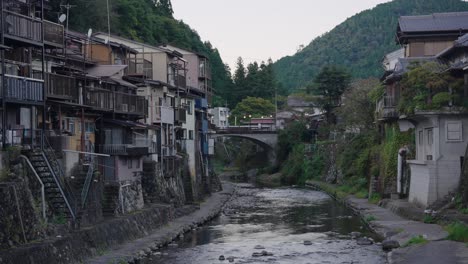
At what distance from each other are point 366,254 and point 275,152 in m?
67.6

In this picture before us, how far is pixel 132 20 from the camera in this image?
79500 mm

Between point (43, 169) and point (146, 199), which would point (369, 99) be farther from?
point (43, 169)

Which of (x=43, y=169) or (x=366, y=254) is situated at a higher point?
(x=43, y=169)

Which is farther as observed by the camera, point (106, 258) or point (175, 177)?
point (175, 177)

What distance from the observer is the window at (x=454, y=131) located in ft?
121

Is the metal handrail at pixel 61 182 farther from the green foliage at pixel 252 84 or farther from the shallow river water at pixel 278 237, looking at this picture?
the green foliage at pixel 252 84

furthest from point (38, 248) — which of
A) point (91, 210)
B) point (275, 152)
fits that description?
point (275, 152)

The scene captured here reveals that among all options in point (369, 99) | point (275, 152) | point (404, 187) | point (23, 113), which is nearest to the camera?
point (23, 113)

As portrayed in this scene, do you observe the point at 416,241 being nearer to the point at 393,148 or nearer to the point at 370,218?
the point at 370,218

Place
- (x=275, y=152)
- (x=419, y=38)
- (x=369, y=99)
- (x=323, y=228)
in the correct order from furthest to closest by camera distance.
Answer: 1. (x=275, y=152)
2. (x=369, y=99)
3. (x=419, y=38)
4. (x=323, y=228)

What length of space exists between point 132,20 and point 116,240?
53.6 m

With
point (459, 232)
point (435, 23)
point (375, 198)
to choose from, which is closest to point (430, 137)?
point (459, 232)

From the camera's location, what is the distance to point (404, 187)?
151 feet

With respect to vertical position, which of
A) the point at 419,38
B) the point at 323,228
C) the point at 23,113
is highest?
the point at 419,38
